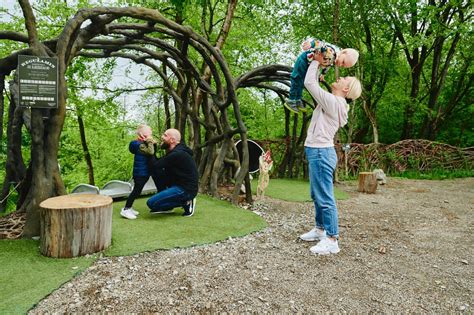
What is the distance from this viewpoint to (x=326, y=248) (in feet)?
11.1

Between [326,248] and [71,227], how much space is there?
2.56 meters

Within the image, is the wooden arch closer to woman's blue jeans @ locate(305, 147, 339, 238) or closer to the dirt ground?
the dirt ground

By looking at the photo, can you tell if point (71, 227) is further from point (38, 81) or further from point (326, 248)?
point (326, 248)

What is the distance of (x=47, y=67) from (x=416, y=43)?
10393 millimetres

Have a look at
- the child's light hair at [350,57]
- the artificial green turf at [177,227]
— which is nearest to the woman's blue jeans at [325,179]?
the child's light hair at [350,57]

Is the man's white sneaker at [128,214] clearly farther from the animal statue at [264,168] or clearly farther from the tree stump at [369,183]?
the tree stump at [369,183]

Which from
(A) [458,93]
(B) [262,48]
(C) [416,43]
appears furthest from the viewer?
(A) [458,93]

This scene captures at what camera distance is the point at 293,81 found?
344 centimetres

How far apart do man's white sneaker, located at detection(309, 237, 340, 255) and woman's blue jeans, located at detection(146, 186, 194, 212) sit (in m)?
1.88

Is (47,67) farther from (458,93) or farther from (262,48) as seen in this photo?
(458,93)

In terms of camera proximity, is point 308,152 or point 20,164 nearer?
point 308,152

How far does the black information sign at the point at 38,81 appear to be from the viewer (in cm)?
314

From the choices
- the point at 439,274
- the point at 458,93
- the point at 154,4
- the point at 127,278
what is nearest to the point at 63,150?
the point at 154,4

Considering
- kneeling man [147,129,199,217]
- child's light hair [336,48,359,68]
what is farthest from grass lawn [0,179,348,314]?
child's light hair [336,48,359,68]
